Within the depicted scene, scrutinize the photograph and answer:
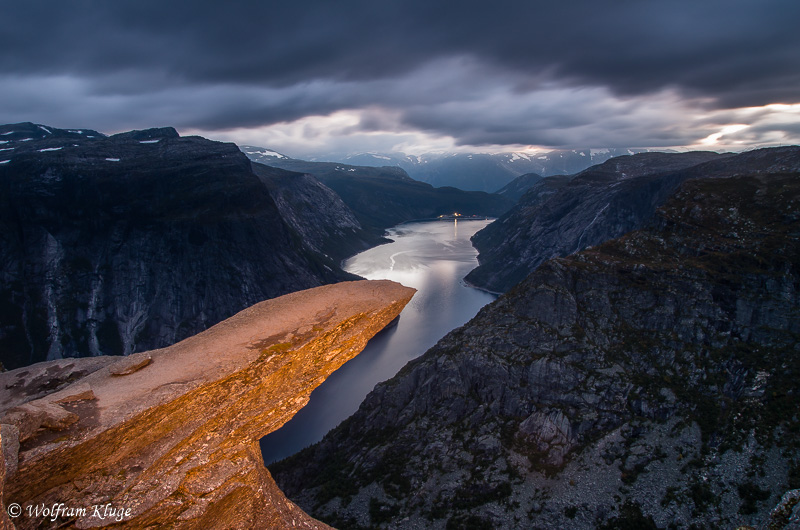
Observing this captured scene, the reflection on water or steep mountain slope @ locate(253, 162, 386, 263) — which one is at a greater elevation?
steep mountain slope @ locate(253, 162, 386, 263)

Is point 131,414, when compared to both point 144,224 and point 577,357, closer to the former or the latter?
point 577,357

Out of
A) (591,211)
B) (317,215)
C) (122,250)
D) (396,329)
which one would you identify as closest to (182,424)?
(396,329)

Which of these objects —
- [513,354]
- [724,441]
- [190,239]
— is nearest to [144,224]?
[190,239]

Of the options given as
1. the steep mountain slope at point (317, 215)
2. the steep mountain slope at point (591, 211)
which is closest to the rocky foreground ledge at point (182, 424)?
the steep mountain slope at point (591, 211)

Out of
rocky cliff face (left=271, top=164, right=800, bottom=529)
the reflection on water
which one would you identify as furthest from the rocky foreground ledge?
the reflection on water

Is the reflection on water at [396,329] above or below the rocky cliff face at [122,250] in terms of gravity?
below

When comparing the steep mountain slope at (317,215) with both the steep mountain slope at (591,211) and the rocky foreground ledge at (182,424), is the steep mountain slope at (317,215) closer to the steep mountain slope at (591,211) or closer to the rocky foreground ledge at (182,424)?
the steep mountain slope at (591,211)

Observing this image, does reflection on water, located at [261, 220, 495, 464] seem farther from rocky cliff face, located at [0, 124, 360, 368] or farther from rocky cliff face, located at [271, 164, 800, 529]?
rocky cliff face, located at [0, 124, 360, 368]
